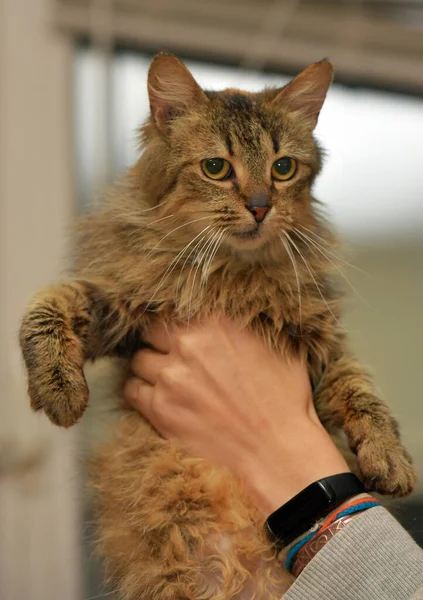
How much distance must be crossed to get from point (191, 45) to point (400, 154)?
970 mm

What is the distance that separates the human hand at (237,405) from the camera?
3.10 ft

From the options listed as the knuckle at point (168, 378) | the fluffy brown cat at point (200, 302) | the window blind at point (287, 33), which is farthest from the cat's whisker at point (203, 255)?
the window blind at point (287, 33)

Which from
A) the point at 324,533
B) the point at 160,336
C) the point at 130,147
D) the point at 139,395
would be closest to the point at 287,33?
the point at 130,147

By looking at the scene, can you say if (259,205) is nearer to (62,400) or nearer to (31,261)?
(62,400)

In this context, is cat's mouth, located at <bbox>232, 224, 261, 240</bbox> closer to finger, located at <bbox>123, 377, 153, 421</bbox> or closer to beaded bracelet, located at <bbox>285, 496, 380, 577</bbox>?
finger, located at <bbox>123, 377, 153, 421</bbox>

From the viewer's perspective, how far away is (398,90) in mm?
2352

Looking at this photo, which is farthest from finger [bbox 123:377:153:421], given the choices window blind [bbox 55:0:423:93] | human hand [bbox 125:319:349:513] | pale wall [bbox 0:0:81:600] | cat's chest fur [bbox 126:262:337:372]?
window blind [bbox 55:0:423:93]

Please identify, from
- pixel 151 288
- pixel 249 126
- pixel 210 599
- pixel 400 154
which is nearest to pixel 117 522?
pixel 210 599

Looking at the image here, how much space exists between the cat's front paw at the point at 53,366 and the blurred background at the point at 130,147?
809 mm

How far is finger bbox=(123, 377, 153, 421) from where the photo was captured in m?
1.06

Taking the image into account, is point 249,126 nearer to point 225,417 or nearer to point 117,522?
point 225,417

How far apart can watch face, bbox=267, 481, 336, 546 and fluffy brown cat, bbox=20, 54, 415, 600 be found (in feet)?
0.20

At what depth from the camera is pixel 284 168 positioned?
1.08 meters

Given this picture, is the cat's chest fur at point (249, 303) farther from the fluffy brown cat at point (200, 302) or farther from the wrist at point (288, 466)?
the wrist at point (288, 466)
